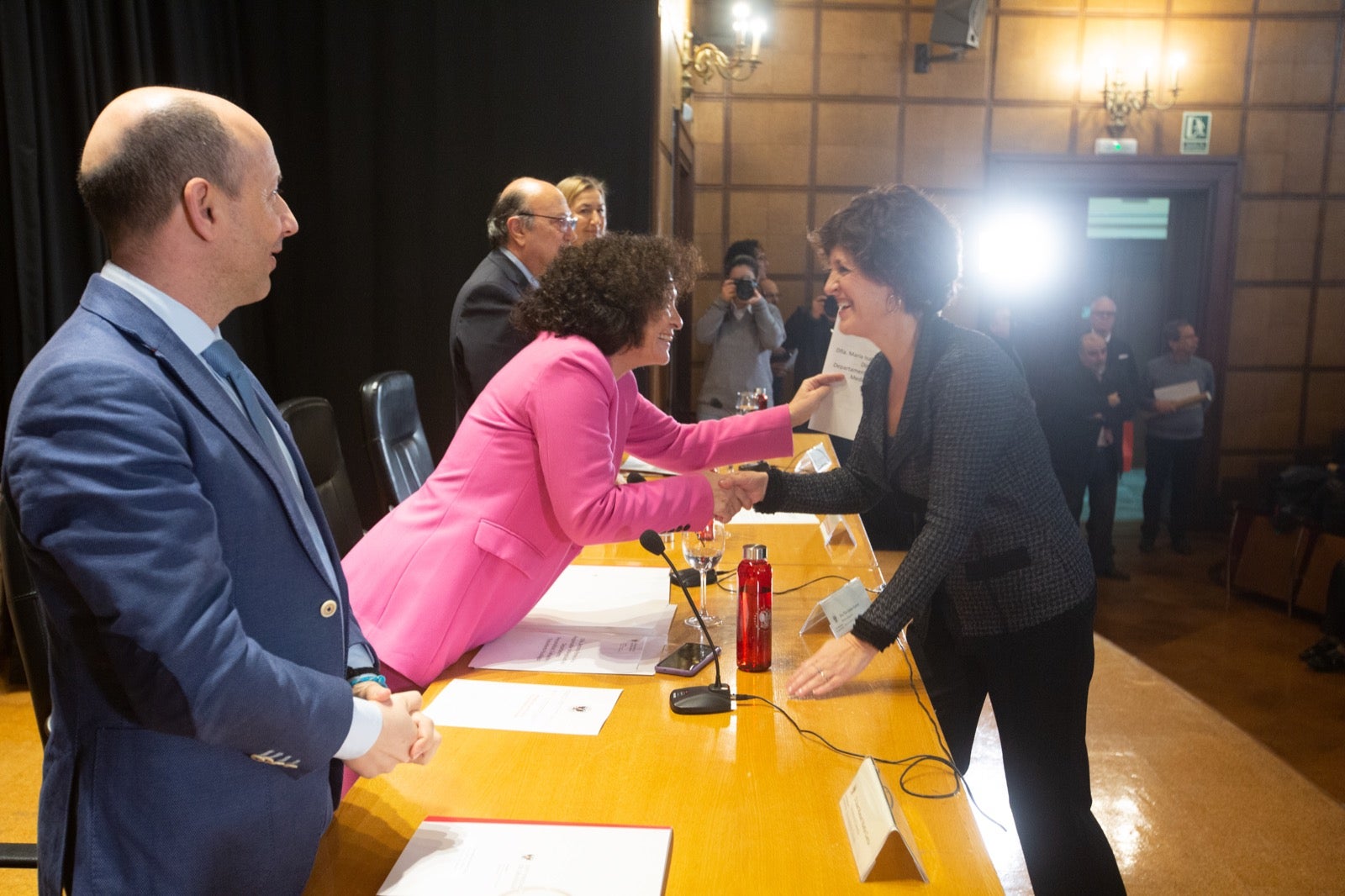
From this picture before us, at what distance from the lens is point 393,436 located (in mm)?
2559

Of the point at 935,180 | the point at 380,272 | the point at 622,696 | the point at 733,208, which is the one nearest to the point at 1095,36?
the point at 935,180

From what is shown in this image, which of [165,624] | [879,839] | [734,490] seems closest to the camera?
[165,624]

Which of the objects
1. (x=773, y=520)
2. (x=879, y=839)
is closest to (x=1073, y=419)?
(x=773, y=520)

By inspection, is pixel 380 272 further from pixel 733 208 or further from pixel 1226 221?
pixel 1226 221

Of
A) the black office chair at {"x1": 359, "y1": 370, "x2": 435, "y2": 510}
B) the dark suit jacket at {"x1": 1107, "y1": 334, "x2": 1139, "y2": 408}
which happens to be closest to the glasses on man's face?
the black office chair at {"x1": 359, "y1": 370, "x2": 435, "y2": 510}

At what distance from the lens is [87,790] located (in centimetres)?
92

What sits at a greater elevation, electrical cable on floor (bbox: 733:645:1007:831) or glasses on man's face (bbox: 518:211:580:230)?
glasses on man's face (bbox: 518:211:580:230)

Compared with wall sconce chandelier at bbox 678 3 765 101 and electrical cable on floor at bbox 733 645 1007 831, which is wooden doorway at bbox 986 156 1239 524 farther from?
electrical cable on floor at bbox 733 645 1007 831

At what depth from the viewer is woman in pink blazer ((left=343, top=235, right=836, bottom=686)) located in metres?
1.55

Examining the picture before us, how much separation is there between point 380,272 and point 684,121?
2.47 meters

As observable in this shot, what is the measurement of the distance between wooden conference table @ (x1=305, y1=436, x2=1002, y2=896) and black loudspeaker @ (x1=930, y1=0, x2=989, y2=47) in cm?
570

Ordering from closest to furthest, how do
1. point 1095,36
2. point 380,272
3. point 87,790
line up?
point 87,790 → point 380,272 → point 1095,36

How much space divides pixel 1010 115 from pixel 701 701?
6.38 metres

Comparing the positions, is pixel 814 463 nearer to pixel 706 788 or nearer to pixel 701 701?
pixel 701 701
